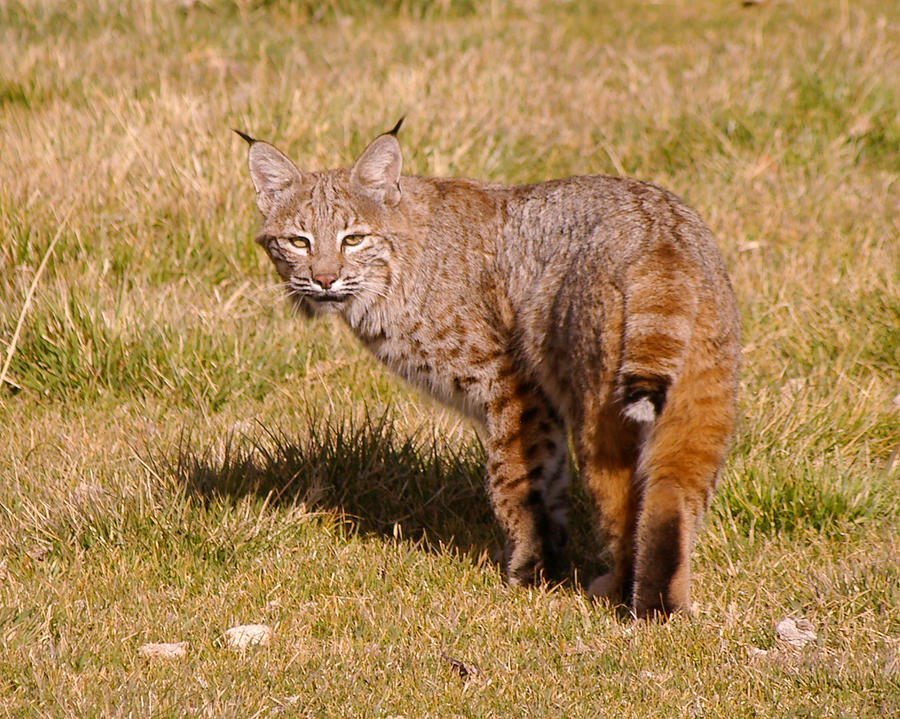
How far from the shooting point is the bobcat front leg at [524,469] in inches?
171

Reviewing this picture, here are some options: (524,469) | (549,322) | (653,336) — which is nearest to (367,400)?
(524,469)

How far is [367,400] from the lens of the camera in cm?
555

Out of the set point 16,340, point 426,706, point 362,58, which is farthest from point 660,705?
point 362,58

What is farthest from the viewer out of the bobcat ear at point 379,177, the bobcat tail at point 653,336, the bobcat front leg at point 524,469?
the bobcat ear at point 379,177

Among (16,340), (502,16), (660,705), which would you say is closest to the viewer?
(660,705)

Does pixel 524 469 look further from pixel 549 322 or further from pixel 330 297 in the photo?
pixel 330 297

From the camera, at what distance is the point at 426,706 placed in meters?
3.47

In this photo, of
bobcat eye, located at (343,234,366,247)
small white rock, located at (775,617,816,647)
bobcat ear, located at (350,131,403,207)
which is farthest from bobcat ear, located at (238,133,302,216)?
small white rock, located at (775,617,816,647)

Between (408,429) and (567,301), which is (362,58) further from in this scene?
(567,301)

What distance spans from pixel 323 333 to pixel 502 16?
A: 5.59 metres

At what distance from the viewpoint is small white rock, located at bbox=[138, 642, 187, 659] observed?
3719 millimetres

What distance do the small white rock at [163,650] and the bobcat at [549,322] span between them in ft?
4.17

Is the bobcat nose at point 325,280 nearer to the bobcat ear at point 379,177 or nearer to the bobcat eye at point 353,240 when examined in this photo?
the bobcat eye at point 353,240

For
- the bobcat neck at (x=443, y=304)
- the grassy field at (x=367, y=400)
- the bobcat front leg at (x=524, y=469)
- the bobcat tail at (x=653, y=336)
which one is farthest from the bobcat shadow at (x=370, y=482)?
the bobcat tail at (x=653, y=336)
